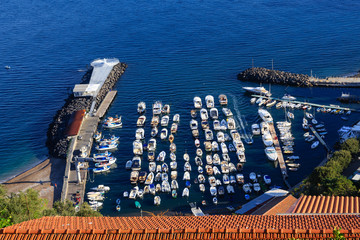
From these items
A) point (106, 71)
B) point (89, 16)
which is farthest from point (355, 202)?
point (89, 16)

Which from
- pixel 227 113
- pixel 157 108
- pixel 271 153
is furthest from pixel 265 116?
pixel 157 108

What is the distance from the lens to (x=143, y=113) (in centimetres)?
9544

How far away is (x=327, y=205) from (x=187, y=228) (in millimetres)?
18719

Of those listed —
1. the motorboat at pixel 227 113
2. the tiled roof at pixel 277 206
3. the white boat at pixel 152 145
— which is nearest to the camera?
the tiled roof at pixel 277 206

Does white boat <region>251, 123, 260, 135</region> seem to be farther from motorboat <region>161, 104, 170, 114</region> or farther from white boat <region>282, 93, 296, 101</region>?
motorboat <region>161, 104, 170, 114</region>

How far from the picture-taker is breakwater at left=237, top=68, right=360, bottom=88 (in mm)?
104250

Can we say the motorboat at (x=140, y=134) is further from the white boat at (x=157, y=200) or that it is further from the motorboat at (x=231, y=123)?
the white boat at (x=157, y=200)

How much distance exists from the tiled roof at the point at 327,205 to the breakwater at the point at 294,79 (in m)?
61.2

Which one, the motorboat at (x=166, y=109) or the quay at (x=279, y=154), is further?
the motorboat at (x=166, y=109)

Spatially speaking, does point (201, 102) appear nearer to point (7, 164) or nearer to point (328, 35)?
point (7, 164)

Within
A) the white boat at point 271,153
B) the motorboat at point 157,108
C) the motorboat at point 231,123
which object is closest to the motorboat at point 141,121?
the motorboat at point 157,108

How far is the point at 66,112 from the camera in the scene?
9481cm

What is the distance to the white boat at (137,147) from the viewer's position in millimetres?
80419

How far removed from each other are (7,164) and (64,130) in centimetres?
1209
